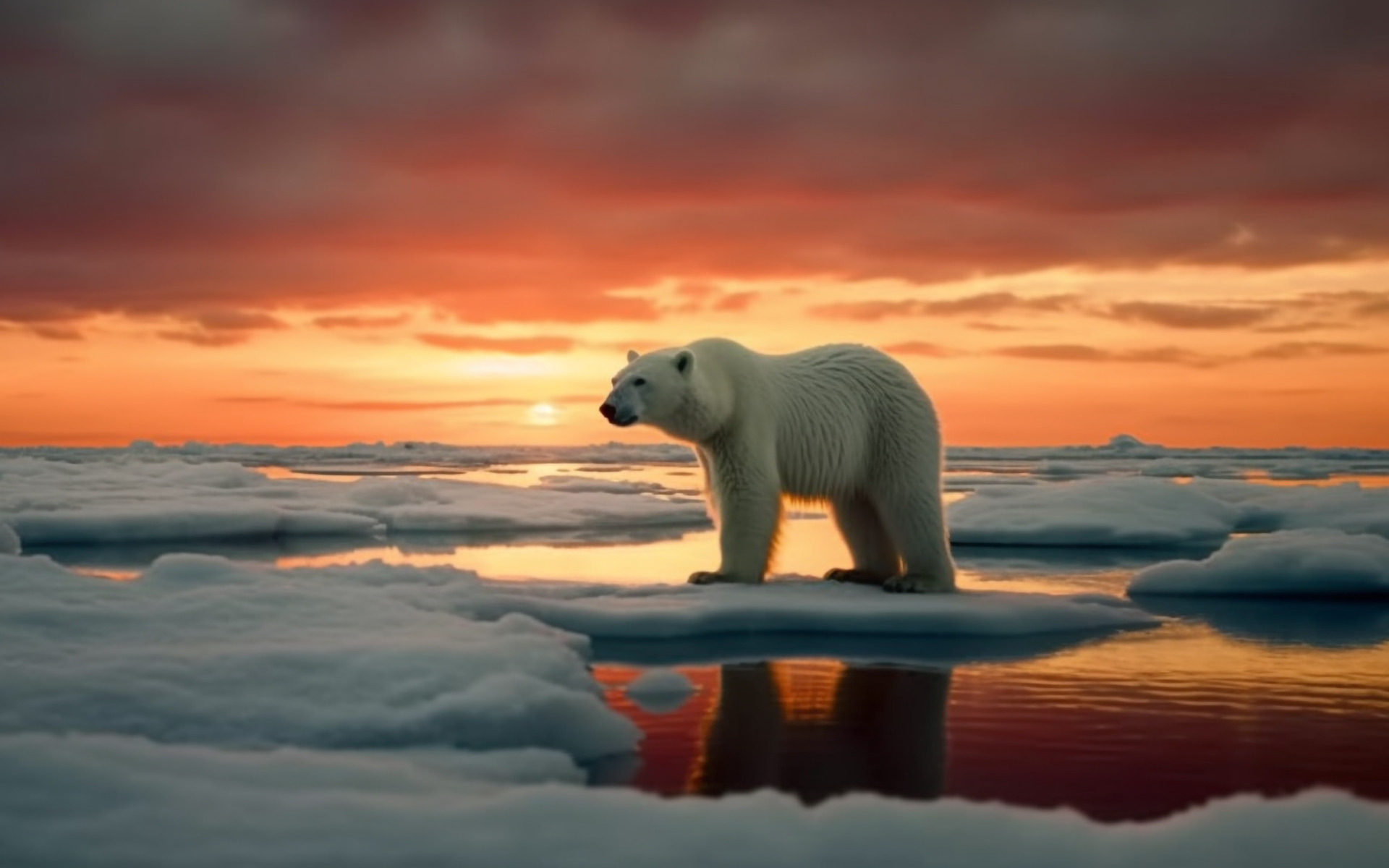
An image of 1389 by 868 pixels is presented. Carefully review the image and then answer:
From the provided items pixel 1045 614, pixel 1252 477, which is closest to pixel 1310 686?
pixel 1045 614

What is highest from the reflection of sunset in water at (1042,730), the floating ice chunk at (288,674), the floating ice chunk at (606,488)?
the floating ice chunk at (606,488)

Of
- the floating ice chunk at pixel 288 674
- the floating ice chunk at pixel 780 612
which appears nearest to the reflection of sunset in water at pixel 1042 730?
the floating ice chunk at pixel 288 674

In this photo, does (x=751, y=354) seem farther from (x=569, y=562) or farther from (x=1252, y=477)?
(x=1252, y=477)

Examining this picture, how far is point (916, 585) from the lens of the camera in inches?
282

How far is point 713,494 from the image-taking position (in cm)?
741

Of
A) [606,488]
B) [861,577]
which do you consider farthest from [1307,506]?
[606,488]

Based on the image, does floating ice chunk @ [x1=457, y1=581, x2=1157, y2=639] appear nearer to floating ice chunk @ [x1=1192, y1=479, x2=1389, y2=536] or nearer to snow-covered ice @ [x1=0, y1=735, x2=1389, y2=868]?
snow-covered ice @ [x1=0, y1=735, x2=1389, y2=868]

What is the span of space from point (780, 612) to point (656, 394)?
151 centimetres

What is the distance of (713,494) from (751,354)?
3.17ft

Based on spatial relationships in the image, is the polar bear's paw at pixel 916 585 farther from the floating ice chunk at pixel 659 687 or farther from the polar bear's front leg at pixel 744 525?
the floating ice chunk at pixel 659 687

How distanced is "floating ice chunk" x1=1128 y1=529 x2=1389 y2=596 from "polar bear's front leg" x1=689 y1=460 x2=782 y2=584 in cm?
315

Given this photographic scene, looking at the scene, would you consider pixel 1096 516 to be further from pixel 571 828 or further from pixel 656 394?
pixel 571 828

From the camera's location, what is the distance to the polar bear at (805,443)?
7.04m

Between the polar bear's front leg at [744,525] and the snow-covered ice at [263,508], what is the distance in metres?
7.96
